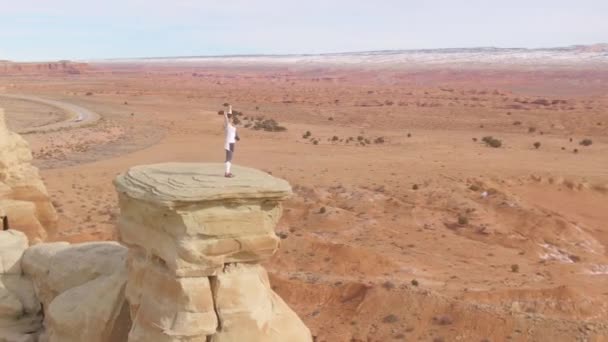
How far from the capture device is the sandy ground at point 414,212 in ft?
49.2

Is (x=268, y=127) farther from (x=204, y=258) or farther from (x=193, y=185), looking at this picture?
(x=204, y=258)

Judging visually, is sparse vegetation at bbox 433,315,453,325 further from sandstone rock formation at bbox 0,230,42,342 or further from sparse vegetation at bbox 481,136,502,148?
sparse vegetation at bbox 481,136,502,148

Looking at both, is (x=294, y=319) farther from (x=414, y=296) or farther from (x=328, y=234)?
(x=328, y=234)

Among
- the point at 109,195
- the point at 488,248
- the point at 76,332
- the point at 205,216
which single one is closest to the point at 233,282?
the point at 205,216

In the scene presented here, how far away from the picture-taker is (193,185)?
25.7 feet

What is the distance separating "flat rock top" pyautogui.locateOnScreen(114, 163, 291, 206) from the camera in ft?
24.8

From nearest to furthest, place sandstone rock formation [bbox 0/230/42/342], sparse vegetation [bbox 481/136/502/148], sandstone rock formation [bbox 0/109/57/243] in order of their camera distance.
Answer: sandstone rock formation [bbox 0/230/42/342], sandstone rock formation [bbox 0/109/57/243], sparse vegetation [bbox 481/136/502/148]

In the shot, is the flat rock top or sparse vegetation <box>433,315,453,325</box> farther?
sparse vegetation <box>433,315,453,325</box>

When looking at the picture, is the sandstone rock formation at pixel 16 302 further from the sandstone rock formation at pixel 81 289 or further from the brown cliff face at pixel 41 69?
the brown cliff face at pixel 41 69

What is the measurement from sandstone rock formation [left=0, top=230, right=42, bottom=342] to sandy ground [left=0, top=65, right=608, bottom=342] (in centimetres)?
652

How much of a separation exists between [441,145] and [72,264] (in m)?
32.3

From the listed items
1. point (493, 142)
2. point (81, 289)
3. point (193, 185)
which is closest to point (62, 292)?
point (81, 289)

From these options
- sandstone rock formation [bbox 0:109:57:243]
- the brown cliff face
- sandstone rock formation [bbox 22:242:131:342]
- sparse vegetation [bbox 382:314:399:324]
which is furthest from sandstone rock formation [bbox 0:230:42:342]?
the brown cliff face

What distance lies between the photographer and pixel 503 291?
51.6 feet
